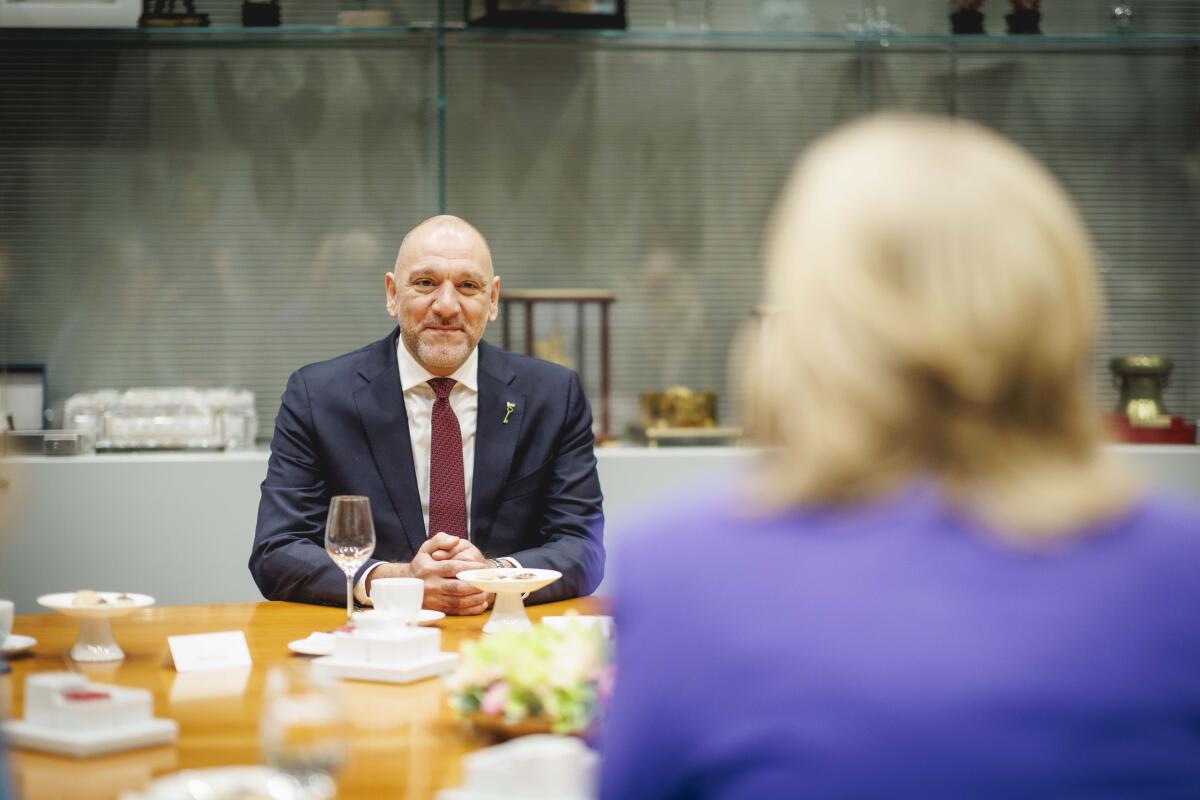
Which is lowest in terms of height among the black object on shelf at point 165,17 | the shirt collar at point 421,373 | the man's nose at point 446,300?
the shirt collar at point 421,373

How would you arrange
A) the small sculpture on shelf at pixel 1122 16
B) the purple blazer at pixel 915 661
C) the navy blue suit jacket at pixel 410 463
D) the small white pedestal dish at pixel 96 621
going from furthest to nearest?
the small sculpture on shelf at pixel 1122 16 → the navy blue suit jacket at pixel 410 463 → the small white pedestal dish at pixel 96 621 → the purple blazer at pixel 915 661

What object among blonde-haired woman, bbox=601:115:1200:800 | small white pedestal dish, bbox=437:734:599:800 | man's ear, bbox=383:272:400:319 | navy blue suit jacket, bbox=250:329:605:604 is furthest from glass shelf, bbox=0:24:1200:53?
blonde-haired woman, bbox=601:115:1200:800

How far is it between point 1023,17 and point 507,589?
126 inches

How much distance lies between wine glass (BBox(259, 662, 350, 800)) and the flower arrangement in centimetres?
33

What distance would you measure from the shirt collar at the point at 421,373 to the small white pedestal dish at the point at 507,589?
0.72m

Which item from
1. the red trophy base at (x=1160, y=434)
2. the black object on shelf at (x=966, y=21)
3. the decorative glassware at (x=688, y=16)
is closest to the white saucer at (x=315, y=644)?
the decorative glassware at (x=688, y=16)

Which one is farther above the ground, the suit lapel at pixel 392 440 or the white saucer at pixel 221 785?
the suit lapel at pixel 392 440

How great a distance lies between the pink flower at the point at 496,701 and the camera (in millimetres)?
1477

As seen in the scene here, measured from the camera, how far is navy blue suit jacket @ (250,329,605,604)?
8.86ft

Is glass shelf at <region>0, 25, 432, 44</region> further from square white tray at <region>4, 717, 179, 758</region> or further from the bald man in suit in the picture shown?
square white tray at <region>4, 717, 179, 758</region>

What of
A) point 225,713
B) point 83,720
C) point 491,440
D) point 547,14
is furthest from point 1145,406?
point 83,720

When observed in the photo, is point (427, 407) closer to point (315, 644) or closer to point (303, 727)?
point (315, 644)

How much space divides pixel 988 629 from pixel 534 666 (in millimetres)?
739

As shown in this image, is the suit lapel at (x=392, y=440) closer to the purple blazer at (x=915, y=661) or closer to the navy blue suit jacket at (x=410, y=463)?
the navy blue suit jacket at (x=410, y=463)
